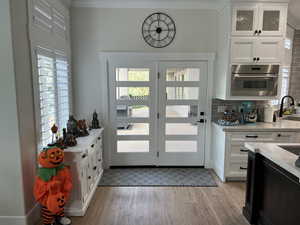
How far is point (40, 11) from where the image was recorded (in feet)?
8.48

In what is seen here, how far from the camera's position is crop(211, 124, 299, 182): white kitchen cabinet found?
3.41 metres

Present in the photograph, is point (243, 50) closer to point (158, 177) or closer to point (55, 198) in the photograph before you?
point (158, 177)

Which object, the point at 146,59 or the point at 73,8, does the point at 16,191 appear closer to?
the point at 146,59

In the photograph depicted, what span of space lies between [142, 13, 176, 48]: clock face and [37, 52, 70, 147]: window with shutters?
1.49 metres

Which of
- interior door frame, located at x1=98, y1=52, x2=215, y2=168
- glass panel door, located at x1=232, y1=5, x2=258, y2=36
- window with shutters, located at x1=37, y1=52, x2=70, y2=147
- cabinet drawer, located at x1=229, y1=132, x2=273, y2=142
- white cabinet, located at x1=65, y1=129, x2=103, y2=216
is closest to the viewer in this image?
white cabinet, located at x1=65, y1=129, x2=103, y2=216

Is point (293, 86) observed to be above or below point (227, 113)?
above

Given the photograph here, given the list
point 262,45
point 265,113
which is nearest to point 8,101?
point 262,45

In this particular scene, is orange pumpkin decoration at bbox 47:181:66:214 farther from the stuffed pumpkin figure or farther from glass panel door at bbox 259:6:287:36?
glass panel door at bbox 259:6:287:36

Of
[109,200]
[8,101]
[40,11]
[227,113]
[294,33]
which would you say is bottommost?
[109,200]

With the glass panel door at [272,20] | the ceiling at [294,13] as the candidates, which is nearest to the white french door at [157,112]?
the glass panel door at [272,20]

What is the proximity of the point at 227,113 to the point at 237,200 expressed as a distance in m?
1.52

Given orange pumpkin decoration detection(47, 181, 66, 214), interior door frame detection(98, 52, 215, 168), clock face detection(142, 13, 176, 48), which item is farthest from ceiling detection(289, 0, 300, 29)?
orange pumpkin decoration detection(47, 181, 66, 214)

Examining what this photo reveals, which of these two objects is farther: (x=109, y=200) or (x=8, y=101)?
(x=109, y=200)

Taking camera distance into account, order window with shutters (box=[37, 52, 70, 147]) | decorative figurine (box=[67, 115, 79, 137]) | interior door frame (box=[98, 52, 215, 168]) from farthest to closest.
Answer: interior door frame (box=[98, 52, 215, 168]) → decorative figurine (box=[67, 115, 79, 137]) → window with shutters (box=[37, 52, 70, 147])
